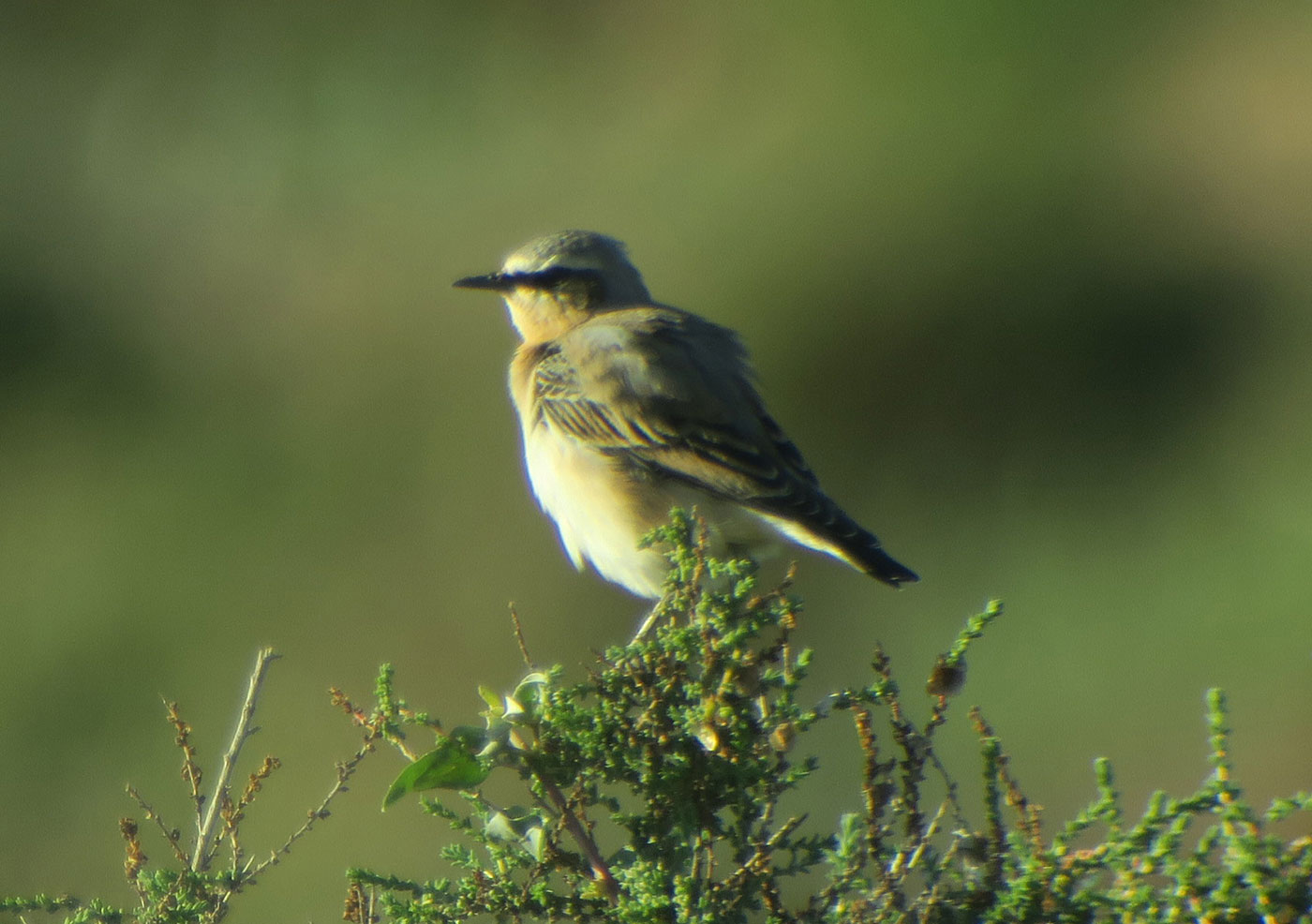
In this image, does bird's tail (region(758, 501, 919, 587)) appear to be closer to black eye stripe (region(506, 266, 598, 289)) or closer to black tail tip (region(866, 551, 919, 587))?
black tail tip (region(866, 551, 919, 587))

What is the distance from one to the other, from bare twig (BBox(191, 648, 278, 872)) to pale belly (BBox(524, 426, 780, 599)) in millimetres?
2173

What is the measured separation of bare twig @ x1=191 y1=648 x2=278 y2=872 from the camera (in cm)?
288

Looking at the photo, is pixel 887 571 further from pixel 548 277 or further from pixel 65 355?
pixel 65 355

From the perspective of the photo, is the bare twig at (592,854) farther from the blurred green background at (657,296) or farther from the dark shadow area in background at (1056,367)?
the dark shadow area in background at (1056,367)

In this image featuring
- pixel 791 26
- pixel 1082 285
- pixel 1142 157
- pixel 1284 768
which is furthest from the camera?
pixel 791 26

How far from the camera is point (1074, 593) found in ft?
36.8

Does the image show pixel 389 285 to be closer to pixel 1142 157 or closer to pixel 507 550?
pixel 507 550

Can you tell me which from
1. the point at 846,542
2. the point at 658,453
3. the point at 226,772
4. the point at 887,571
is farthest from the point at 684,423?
the point at 226,772

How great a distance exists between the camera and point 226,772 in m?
2.89

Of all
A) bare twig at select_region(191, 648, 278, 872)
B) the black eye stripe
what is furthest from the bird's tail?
bare twig at select_region(191, 648, 278, 872)

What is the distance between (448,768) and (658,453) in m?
2.57

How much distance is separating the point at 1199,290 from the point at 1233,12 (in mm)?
3286

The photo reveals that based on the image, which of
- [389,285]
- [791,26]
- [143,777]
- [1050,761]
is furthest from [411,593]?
[791,26]

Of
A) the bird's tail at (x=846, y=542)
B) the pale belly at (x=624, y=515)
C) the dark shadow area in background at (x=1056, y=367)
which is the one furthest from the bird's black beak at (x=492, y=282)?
the dark shadow area in background at (x=1056, y=367)
